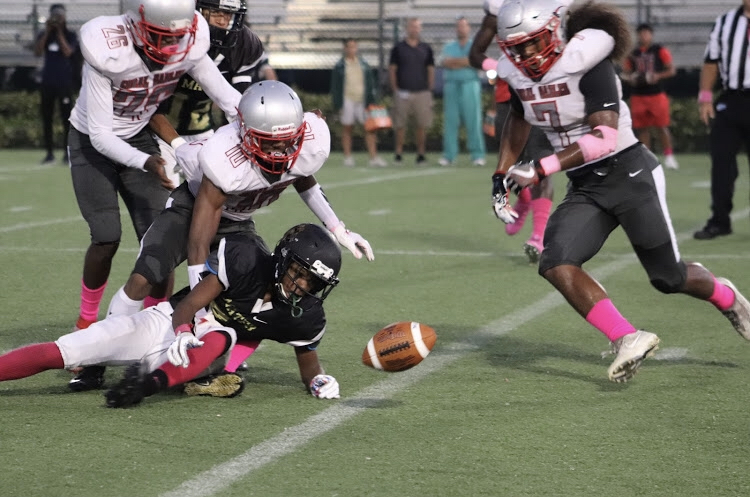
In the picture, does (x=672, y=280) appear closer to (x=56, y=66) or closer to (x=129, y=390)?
(x=129, y=390)

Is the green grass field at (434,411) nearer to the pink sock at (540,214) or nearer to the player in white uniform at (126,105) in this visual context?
the pink sock at (540,214)

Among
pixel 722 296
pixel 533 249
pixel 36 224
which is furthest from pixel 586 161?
pixel 36 224

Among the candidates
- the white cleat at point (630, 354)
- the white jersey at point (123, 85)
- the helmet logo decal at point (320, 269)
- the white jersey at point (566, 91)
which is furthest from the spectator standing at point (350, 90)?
the helmet logo decal at point (320, 269)

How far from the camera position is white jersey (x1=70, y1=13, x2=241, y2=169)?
16.6ft

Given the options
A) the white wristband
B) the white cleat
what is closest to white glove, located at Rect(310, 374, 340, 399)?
the white wristband

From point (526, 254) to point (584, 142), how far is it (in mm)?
3206

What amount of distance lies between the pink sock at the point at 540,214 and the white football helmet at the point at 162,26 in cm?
346

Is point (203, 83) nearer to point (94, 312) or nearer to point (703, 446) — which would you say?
point (94, 312)

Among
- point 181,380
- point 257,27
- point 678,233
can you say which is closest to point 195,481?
point 181,380

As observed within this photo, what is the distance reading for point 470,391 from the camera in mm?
4859

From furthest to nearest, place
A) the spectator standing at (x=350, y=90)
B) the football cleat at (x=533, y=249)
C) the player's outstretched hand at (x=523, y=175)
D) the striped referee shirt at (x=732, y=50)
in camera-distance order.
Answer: the spectator standing at (x=350, y=90), the striped referee shirt at (x=732, y=50), the football cleat at (x=533, y=249), the player's outstretched hand at (x=523, y=175)

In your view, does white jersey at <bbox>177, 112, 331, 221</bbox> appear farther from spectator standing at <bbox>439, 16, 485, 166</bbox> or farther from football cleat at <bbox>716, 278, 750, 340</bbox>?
spectator standing at <bbox>439, 16, 485, 166</bbox>

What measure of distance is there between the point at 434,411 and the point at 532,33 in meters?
1.53

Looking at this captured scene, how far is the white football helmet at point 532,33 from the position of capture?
4.84m
